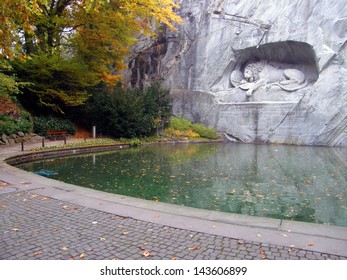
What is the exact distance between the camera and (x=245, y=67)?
94.8 ft

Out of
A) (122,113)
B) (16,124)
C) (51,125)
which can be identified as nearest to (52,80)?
(51,125)

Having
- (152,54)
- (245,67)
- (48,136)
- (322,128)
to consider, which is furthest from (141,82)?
(322,128)

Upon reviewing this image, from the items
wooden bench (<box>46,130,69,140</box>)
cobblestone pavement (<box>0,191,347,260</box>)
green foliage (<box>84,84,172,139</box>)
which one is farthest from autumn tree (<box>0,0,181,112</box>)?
cobblestone pavement (<box>0,191,347,260</box>)

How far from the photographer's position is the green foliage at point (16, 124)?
1579 cm

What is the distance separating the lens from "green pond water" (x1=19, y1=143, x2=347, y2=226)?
6.57 m

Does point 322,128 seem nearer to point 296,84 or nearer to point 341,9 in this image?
point 296,84

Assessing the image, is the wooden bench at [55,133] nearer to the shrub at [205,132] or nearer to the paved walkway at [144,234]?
the shrub at [205,132]

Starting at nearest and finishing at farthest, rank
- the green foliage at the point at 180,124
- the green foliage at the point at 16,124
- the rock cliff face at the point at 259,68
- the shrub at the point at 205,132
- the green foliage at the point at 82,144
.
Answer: the green foliage at the point at 82,144 < the green foliage at the point at 16,124 < the rock cliff face at the point at 259,68 < the green foliage at the point at 180,124 < the shrub at the point at 205,132

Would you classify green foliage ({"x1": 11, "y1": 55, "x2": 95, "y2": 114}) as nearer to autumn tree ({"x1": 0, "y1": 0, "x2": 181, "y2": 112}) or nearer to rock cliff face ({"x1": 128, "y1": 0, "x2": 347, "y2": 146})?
autumn tree ({"x1": 0, "y1": 0, "x2": 181, "y2": 112})

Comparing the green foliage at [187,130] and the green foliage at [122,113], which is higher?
the green foliage at [122,113]

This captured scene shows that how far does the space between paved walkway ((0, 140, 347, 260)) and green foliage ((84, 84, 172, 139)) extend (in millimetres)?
15517

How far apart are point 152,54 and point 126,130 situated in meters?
14.0

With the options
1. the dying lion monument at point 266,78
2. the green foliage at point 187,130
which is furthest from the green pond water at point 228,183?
the dying lion monument at point 266,78

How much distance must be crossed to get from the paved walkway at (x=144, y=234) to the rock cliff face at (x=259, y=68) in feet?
68.8
